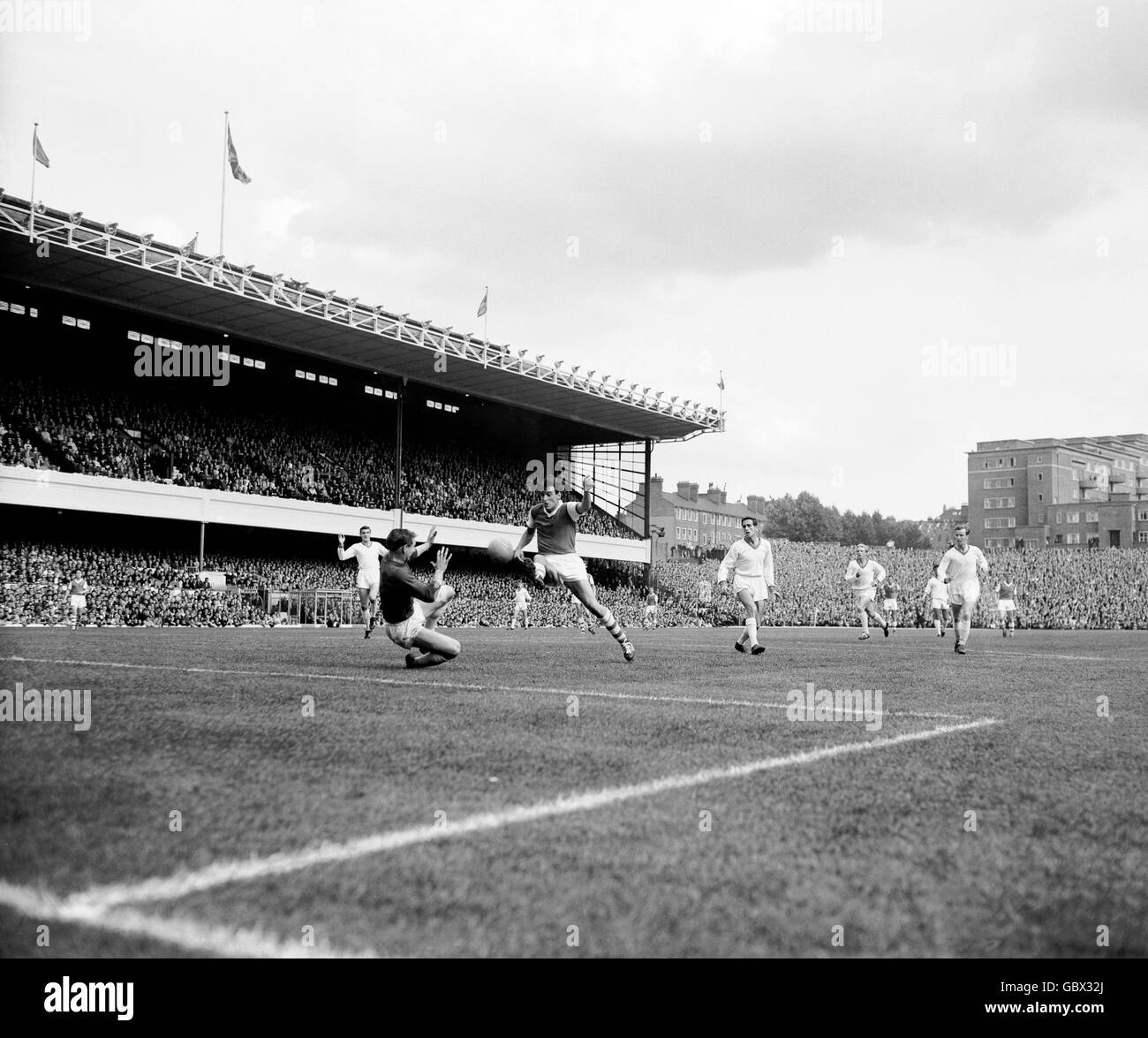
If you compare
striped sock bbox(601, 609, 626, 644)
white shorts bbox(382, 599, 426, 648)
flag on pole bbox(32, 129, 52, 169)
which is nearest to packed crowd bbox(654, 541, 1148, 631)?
flag on pole bbox(32, 129, 52, 169)

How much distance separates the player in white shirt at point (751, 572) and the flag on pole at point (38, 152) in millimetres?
23783

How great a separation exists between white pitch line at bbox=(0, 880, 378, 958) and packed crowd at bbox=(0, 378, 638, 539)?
3193 centimetres

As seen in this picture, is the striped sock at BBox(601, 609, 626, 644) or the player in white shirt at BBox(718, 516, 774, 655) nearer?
the striped sock at BBox(601, 609, 626, 644)

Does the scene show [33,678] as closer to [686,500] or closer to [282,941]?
[282,941]

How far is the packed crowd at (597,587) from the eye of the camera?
95.1 ft

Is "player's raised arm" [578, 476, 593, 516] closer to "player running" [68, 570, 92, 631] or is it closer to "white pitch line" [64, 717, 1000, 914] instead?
"white pitch line" [64, 717, 1000, 914]

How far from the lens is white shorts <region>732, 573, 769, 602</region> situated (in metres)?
16.4

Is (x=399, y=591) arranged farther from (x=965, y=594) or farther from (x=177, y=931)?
(x=965, y=594)

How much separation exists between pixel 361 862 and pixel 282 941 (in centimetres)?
67

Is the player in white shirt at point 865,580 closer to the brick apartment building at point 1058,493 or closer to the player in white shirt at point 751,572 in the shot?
the player in white shirt at point 751,572

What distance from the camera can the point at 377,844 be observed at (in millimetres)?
3502

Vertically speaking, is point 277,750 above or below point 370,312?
below
